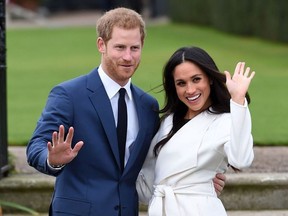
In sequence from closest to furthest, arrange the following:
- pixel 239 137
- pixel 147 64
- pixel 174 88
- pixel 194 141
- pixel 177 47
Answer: pixel 239 137 < pixel 194 141 < pixel 174 88 < pixel 147 64 < pixel 177 47

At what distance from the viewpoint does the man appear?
416cm

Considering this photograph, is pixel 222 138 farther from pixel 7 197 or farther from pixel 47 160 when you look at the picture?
pixel 7 197

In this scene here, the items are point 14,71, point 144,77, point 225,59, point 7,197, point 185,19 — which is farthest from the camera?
point 185,19

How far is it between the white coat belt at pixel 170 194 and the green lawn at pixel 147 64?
411cm

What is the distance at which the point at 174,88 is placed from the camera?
4469mm

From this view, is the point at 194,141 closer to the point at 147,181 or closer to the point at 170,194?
→ the point at 170,194

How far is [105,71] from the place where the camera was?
4305 millimetres

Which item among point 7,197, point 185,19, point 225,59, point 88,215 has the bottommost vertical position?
point 185,19

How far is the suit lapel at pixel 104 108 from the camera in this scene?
13.9 feet

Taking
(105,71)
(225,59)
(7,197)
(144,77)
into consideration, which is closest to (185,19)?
(225,59)

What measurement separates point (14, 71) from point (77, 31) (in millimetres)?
9937

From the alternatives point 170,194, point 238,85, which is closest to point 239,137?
point 238,85

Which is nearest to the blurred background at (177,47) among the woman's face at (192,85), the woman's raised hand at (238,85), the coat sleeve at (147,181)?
the coat sleeve at (147,181)

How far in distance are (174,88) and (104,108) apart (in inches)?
15.6
